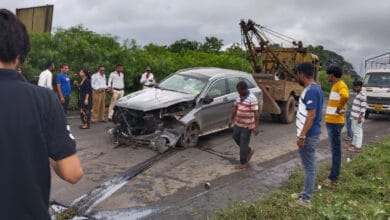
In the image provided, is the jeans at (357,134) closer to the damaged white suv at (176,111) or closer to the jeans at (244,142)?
the damaged white suv at (176,111)

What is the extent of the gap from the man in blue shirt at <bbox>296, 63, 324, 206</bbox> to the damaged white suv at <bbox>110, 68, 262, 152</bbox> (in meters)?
3.25

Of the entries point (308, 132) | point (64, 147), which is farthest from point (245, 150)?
point (64, 147)

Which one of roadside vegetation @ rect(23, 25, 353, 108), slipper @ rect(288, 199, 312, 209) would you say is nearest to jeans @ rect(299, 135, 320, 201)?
slipper @ rect(288, 199, 312, 209)

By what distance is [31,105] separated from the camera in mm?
1822

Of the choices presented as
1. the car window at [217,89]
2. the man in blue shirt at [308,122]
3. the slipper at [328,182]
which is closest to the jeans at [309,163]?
the man in blue shirt at [308,122]

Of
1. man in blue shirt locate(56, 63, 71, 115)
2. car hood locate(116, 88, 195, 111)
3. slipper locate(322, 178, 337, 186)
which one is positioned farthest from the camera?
man in blue shirt locate(56, 63, 71, 115)

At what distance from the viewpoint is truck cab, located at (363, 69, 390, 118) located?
15547 millimetres

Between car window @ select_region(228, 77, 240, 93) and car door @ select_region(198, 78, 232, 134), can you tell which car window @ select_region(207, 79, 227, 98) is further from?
car window @ select_region(228, 77, 240, 93)

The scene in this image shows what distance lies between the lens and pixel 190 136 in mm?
8688

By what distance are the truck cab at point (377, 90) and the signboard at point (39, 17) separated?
1250 cm

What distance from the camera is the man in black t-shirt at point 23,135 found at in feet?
5.82

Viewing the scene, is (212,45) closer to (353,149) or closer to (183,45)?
(183,45)

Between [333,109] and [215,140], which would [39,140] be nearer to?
[333,109]

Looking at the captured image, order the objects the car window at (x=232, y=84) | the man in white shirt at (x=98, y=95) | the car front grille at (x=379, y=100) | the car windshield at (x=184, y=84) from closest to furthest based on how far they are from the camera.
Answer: the car windshield at (x=184, y=84)
the car window at (x=232, y=84)
the man in white shirt at (x=98, y=95)
the car front grille at (x=379, y=100)
